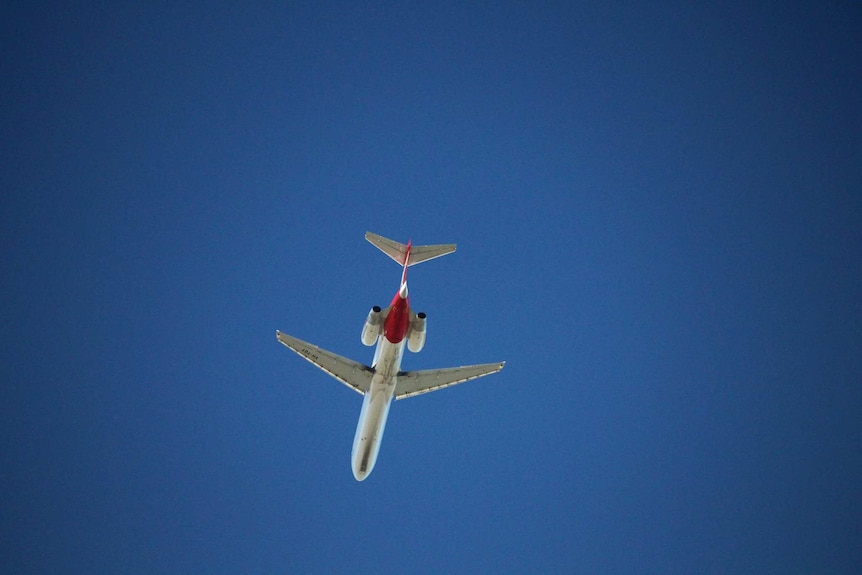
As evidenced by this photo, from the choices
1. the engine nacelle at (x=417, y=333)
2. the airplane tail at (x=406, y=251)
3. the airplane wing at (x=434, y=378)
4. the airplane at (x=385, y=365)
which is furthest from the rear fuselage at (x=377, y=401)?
the airplane tail at (x=406, y=251)

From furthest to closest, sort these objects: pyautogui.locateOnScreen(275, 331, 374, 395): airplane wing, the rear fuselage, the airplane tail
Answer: pyautogui.locateOnScreen(275, 331, 374, 395): airplane wing, the rear fuselage, the airplane tail

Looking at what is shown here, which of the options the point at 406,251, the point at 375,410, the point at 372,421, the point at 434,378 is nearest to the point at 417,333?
the point at 406,251

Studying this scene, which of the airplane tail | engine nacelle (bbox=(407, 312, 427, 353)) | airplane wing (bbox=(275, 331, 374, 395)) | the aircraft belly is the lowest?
the aircraft belly

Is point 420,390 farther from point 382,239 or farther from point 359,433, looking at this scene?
point 382,239

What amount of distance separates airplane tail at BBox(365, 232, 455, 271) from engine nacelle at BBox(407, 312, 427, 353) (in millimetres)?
2773

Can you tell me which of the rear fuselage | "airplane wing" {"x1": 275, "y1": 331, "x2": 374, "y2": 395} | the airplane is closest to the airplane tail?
the airplane

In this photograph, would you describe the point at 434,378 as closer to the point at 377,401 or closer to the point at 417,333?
the point at 377,401

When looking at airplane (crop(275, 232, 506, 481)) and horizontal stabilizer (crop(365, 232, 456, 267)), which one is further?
horizontal stabilizer (crop(365, 232, 456, 267))

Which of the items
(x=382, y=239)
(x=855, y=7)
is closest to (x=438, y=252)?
(x=382, y=239)

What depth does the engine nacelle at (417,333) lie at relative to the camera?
32906mm

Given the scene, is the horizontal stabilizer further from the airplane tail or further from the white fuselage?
the white fuselage

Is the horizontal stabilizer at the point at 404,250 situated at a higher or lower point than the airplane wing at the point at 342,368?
higher

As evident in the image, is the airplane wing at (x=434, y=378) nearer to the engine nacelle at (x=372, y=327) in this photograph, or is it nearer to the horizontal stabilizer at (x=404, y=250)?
the engine nacelle at (x=372, y=327)

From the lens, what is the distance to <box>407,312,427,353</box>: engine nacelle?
108 feet
